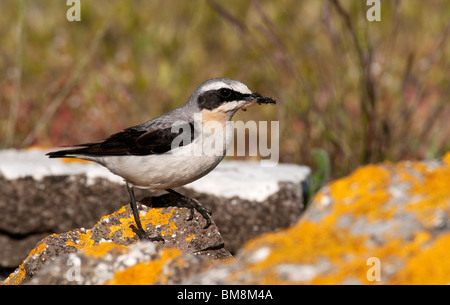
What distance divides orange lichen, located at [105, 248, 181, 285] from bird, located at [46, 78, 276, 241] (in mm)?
1034

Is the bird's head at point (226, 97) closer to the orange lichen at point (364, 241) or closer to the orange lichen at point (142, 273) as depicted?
the orange lichen at point (364, 241)

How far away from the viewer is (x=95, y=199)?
5.97 meters

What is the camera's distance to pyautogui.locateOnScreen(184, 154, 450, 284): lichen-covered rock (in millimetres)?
2758

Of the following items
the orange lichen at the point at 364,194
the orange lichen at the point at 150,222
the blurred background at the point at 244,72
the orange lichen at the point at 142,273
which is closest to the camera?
the orange lichen at the point at 364,194

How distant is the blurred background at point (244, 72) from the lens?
23.2 feet

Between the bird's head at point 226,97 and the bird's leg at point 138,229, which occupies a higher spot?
the bird's head at point 226,97

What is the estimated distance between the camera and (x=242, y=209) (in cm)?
582

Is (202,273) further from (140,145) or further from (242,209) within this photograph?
(242,209)

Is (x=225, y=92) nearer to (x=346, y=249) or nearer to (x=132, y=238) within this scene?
(x=132, y=238)

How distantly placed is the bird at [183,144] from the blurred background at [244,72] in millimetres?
2215

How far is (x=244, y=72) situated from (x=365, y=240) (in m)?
6.89

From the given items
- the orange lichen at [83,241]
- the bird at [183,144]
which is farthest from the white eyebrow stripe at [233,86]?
the orange lichen at [83,241]

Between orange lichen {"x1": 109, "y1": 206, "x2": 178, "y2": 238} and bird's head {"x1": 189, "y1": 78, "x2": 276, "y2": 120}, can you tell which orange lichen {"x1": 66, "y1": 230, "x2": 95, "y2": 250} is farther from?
bird's head {"x1": 189, "y1": 78, "x2": 276, "y2": 120}

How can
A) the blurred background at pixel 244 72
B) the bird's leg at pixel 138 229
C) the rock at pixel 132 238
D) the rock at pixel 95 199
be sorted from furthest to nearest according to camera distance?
the blurred background at pixel 244 72 → the rock at pixel 95 199 → the bird's leg at pixel 138 229 → the rock at pixel 132 238
